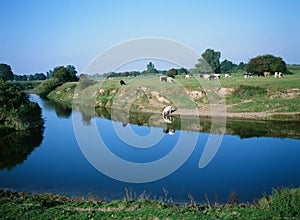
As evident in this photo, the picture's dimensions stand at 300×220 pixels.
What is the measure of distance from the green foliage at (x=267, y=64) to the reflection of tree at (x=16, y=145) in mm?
42852

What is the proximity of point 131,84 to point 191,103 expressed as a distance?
46.4 feet

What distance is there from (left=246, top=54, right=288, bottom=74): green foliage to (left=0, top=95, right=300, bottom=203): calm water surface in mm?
36427

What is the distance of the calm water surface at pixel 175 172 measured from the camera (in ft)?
49.3

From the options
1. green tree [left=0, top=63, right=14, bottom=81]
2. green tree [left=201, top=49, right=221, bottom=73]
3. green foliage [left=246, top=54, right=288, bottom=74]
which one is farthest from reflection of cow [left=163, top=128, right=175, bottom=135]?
green tree [left=0, top=63, right=14, bottom=81]

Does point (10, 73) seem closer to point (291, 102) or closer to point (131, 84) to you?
point (131, 84)

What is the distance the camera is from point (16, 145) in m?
24.7

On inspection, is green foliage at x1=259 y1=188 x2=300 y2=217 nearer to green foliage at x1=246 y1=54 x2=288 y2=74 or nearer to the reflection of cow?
the reflection of cow

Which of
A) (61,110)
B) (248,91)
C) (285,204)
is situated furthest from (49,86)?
(285,204)

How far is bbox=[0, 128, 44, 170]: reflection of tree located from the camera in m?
20.5

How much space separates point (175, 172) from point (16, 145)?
1381 centimetres

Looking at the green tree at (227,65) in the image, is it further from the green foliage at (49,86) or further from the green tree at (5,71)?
the green tree at (5,71)

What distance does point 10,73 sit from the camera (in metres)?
119

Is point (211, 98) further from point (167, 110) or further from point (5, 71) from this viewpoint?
point (5, 71)

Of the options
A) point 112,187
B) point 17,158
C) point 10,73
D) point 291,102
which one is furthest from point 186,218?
point 10,73
